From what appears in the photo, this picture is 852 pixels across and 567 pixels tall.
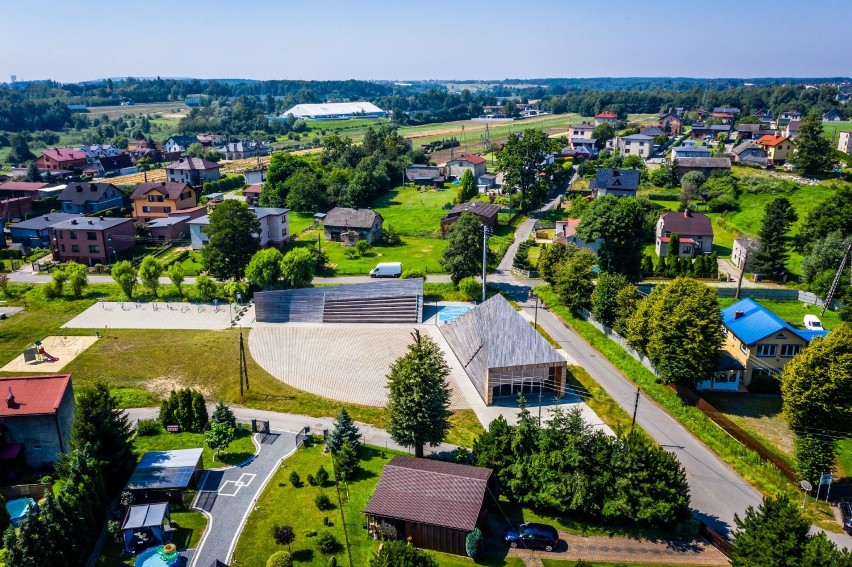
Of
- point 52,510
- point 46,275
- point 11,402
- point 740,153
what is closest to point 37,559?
point 52,510

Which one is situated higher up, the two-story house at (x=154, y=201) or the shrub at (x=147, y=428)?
the two-story house at (x=154, y=201)

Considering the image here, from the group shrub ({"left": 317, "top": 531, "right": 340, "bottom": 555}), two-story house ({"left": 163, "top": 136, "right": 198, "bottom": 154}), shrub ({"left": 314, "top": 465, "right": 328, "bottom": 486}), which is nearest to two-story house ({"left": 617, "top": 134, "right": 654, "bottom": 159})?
two-story house ({"left": 163, "top": 136, "right": 198, "bottom": 154})

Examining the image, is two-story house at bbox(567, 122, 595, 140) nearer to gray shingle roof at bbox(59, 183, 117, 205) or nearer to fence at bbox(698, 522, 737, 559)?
gray shingle roof at bbox(59, 183, 117, 205)

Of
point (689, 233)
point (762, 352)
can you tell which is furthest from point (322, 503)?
point (689, 233)

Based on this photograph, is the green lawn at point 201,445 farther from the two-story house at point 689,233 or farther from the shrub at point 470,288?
the two-story house at point 689,233

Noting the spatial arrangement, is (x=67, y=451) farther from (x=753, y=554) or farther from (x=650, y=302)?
(x=650, y=302)

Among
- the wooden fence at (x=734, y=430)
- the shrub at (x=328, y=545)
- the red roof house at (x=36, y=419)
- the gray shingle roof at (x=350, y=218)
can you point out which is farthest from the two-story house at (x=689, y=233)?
the red roof house at (x=36, y=419)

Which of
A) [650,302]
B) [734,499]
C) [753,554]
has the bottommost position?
[734,499]
